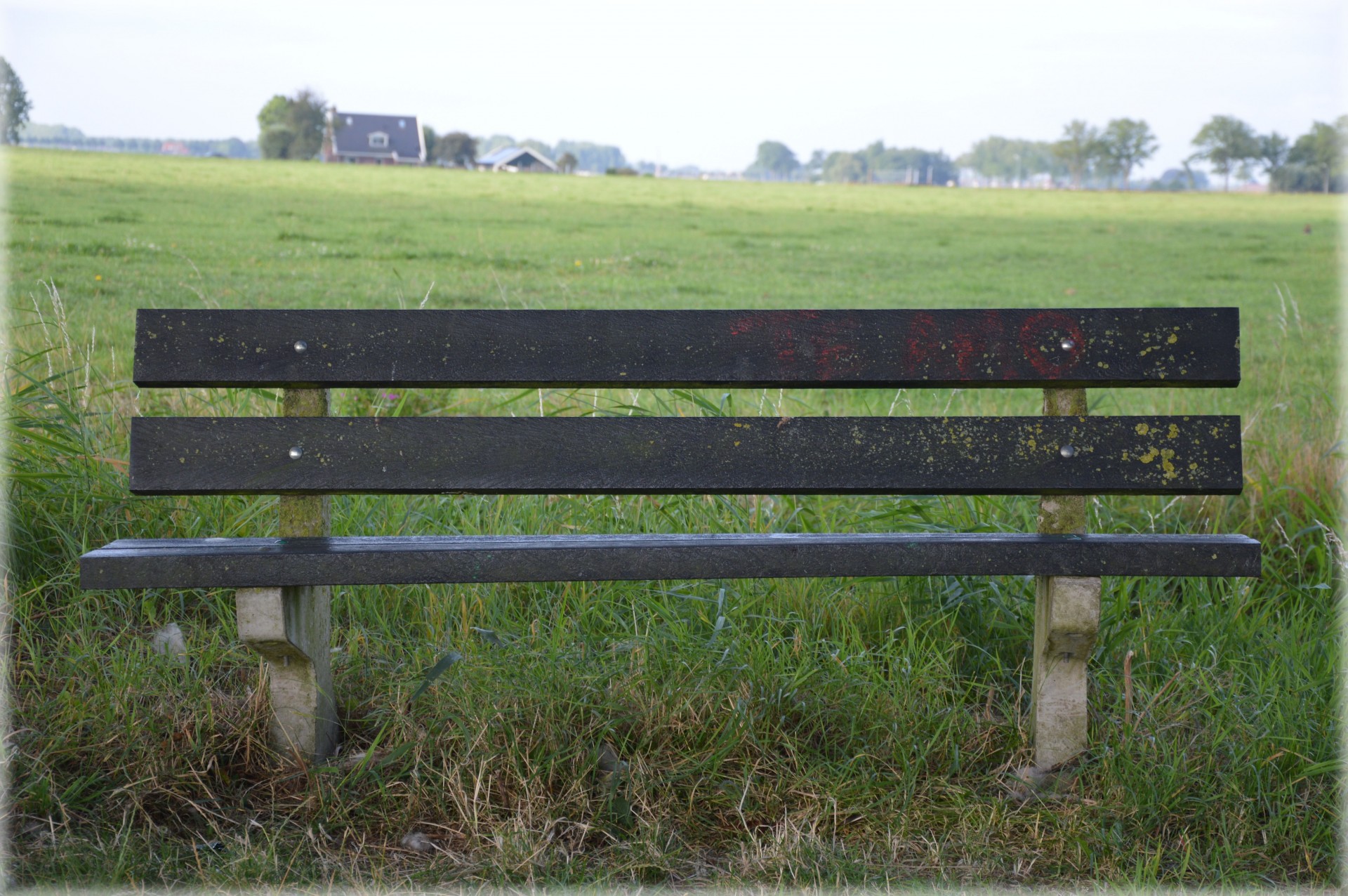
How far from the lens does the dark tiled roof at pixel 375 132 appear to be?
58.8 metres

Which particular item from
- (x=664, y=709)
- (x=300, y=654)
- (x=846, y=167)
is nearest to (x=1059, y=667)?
(x=664, y=709)

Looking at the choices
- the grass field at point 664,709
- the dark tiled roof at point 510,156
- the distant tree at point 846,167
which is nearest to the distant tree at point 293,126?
the dark tiled roof at point 510,156

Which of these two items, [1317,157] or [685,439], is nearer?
[685,439]

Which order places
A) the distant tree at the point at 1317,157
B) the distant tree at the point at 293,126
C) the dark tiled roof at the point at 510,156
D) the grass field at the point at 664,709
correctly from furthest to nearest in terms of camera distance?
the dark tiled roof at the point at 510,156
the distant tree at the point at 293,126
the distant tree at the point at 1317,157
the grass field at the point at 664,709

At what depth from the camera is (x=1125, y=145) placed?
50.9 m

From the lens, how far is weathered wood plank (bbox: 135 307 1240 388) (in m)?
1.95

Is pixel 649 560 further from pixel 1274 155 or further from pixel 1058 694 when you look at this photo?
pixel 1274 155

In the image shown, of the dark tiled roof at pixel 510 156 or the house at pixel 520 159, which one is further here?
the house at pixel 520 159

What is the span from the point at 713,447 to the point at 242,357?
0.94 m

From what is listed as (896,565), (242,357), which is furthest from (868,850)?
(242,357)

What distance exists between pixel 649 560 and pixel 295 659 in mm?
767

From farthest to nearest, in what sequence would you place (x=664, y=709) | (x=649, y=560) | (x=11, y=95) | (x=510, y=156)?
(x=510, y=156) < (x=11, y=95) < (x=664, y=709) < (x=649, y=560)

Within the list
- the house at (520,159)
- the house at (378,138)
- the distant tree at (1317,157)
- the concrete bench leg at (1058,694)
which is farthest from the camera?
Answer: the house at (520,159)

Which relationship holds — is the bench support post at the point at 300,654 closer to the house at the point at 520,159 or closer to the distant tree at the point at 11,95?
the distant tree at the point at 11,95
